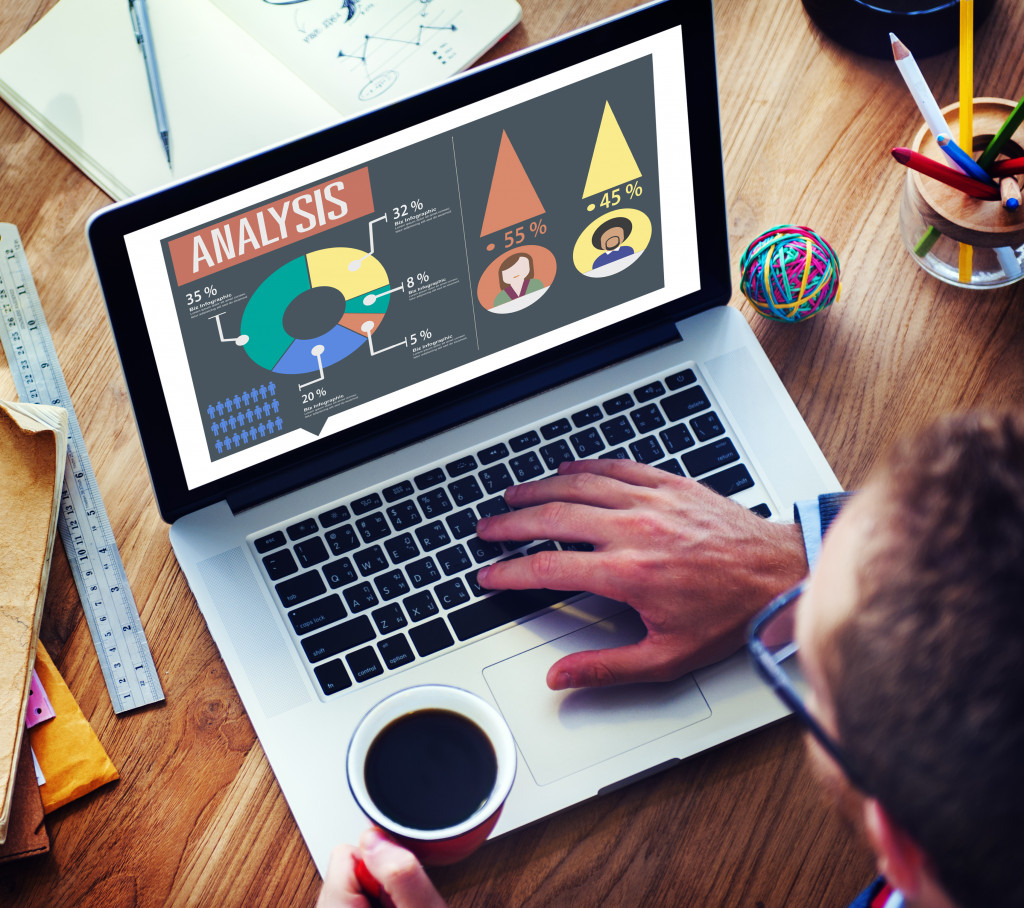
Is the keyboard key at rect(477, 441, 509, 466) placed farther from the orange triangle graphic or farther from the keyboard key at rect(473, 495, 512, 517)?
the orange triangle graphic

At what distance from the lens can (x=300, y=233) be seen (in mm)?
741

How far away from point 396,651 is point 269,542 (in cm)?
15

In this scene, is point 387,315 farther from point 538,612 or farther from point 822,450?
point 822,450

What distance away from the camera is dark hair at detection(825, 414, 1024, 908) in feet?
1.36

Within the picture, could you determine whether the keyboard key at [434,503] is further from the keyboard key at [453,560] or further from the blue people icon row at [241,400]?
the blue people icon row at [241,400]

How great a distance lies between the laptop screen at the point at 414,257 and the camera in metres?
0.72

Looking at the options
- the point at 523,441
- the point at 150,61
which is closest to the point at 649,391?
the point at 523,441

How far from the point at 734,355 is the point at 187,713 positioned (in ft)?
1.97

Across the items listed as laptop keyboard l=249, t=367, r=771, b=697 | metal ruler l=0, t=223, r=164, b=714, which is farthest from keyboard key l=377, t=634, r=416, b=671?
metal ruler l=0, t=223, r=164, b=714

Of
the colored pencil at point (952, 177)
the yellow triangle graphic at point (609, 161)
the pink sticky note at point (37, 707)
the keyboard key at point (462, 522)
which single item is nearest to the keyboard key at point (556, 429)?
the keyboard key at point (462, 522)

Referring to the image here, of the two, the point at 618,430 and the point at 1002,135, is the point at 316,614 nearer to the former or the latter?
the point at 618,430

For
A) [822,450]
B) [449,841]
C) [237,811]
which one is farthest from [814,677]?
[237,811]

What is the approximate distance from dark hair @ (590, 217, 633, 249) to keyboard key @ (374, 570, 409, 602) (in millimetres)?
339

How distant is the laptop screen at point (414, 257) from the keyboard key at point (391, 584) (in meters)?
0.12
